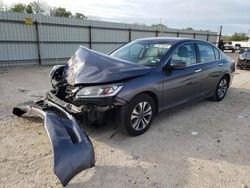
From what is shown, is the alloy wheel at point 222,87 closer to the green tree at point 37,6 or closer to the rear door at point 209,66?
the rear door at point 209,66

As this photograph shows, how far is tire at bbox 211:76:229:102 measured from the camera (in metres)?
5.70

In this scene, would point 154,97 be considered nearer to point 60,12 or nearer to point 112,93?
point 112,93

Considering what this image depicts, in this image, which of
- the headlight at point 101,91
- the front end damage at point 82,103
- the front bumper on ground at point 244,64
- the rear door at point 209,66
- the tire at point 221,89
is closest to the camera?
the front end damage at point 82,103

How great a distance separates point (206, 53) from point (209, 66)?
0.33m

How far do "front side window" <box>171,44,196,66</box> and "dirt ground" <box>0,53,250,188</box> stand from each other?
3.82 feet

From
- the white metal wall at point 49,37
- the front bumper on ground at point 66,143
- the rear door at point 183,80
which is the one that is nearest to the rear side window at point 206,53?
the rear door at point 183,80

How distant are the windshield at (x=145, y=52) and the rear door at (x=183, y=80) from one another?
0.79 ft

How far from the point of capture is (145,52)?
429 cm

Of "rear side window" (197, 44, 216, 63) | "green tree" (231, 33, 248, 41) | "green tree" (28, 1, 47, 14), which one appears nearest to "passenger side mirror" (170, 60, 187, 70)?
"rear side window" (197, 44, 216, 63)

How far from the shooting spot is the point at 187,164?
295 cm

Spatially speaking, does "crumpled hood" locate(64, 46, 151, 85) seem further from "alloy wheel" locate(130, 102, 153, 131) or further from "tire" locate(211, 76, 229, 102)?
"tire" locate(211, 76, 229, 102)

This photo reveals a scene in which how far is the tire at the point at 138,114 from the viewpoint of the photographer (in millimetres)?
3404

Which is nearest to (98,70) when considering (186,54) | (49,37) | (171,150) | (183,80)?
(171,150)

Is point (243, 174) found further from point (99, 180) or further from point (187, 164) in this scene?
point (99, 180)
